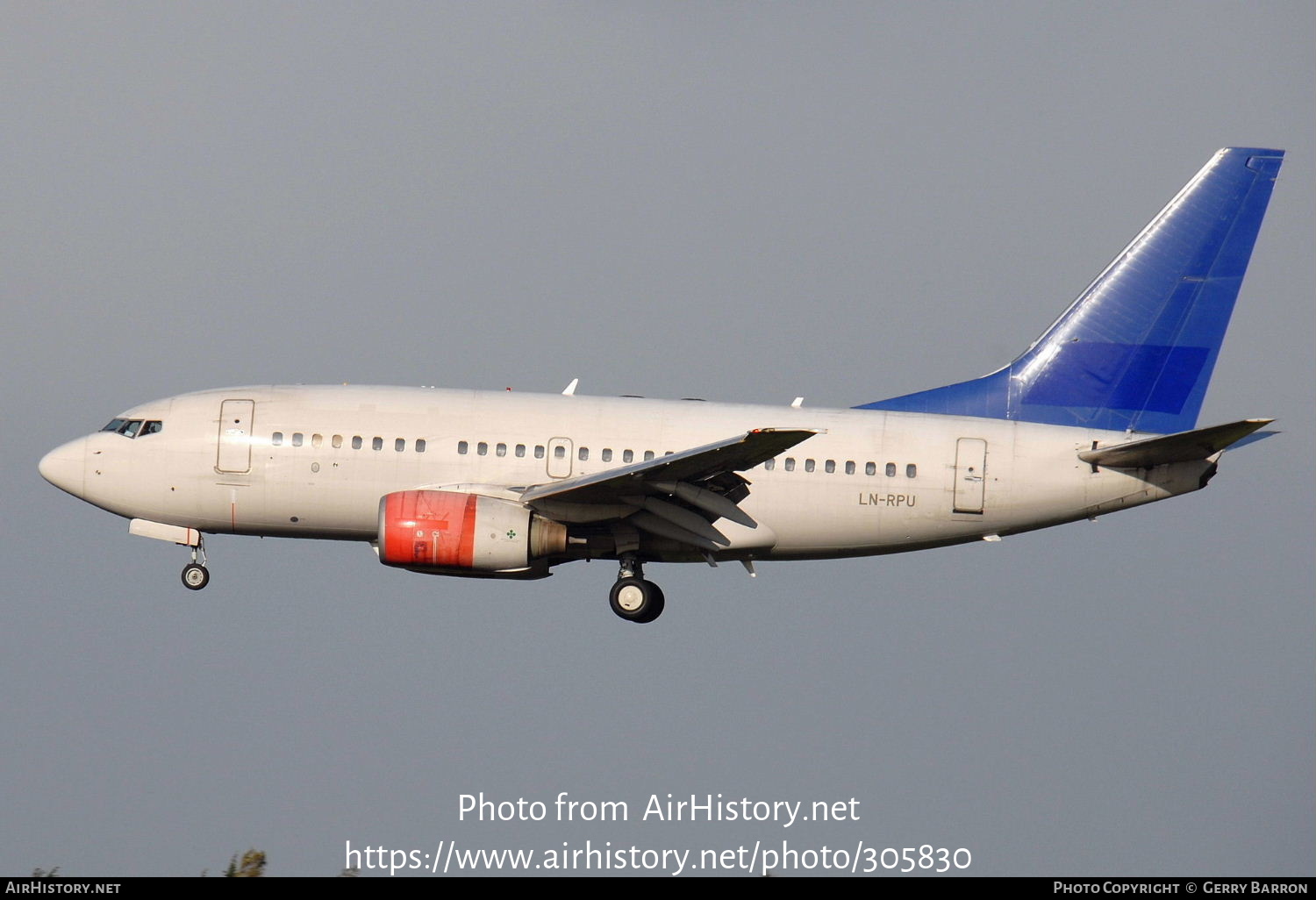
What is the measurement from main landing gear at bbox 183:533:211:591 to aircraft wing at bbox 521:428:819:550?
7004mm

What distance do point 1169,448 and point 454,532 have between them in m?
12.8

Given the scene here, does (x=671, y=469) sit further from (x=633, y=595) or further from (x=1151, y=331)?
(x=1151, y=331)

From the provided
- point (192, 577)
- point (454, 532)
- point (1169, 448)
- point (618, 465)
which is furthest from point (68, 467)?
point (1169, 448)

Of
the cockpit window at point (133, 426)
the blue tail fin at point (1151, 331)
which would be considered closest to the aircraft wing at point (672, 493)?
the blue tail fin at point (1151, 331)

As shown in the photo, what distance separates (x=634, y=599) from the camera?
3256 cm

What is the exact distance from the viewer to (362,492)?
104ft

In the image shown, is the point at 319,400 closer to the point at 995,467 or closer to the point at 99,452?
the point at 99,452

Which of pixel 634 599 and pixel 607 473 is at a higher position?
pixel 607 473

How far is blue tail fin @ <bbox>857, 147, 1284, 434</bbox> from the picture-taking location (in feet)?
110

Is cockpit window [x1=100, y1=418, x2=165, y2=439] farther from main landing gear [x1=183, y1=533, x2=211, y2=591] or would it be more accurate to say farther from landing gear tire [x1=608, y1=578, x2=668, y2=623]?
landing gear tire [x1=608, y1=578, x2=668, y2=623]

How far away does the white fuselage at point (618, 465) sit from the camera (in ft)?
104

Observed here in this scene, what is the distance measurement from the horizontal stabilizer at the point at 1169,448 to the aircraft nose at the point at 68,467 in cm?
1915

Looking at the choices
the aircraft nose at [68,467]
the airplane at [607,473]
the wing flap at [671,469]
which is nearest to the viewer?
the wing flap at [671,469]

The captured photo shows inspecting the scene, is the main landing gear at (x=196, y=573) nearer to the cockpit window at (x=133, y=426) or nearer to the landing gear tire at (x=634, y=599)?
the cockpit window at (x=133, y=426)
